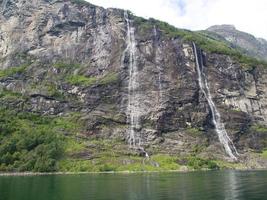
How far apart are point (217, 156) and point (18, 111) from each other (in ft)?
270

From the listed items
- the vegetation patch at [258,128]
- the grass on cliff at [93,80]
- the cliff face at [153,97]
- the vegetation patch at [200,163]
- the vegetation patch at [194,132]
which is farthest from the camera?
the grass on cliff at [93,80]

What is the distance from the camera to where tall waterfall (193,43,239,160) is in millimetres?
157812

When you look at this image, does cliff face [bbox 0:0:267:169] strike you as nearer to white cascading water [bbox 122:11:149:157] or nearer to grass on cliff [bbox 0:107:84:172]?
white cascading water [bbox 122:11:149:157]

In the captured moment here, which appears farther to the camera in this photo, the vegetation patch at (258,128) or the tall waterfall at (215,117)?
the vegetation patch at (258,128)

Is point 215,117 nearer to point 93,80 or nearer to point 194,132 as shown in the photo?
point 194,132

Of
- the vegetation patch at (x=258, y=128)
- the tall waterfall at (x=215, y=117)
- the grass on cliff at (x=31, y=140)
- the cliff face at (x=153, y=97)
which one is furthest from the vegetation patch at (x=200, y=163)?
the grass on cliff at (x=31, y=140)

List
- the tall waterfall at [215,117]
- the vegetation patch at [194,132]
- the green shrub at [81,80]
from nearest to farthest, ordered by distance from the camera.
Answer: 1. the tall waterfall at [215,117]
2. the vegetation patch at [194,132]
3. the green shrub at [81,80]

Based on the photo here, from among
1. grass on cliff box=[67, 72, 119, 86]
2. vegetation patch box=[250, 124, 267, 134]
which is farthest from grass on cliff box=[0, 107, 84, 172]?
vegetation patch box=[250, 124, 267, 134]

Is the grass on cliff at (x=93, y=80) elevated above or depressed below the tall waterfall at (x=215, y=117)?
above

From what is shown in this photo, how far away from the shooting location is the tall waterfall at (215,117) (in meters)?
158

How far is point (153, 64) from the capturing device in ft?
621

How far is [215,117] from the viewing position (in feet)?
558

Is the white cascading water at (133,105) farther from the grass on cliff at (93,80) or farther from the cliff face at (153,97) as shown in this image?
the grass on cliff at (93,80)

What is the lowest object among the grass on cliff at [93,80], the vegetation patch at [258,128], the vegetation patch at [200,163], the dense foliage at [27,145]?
the vegetation patch at [200,163]
